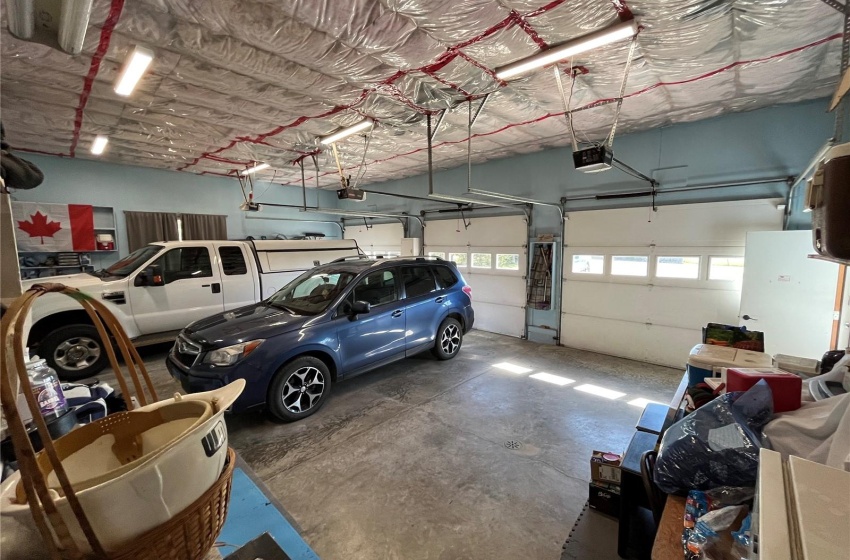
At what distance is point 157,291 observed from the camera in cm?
486

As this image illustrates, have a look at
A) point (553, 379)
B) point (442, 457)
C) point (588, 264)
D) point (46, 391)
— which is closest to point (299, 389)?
point (442, 457)

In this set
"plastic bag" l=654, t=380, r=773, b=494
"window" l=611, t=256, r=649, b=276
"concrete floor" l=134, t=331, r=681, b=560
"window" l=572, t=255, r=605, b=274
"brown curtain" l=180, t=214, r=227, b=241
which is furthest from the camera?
"brown curtain" l=180, t=214, r=227, b=241

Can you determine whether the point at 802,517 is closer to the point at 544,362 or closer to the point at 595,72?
the point at 595,72

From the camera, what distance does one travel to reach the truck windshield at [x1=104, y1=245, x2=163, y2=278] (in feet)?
15.9

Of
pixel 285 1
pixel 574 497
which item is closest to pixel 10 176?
pixel 285 1

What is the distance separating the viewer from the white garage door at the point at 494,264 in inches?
263

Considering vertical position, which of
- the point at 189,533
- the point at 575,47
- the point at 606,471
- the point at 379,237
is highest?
the point at 575,47

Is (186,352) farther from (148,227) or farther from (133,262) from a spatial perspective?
(148,227)

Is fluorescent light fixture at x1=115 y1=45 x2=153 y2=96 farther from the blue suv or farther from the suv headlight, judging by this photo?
the suv headlight

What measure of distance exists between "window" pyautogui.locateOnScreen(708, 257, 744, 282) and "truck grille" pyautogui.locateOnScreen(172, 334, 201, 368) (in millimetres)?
6295

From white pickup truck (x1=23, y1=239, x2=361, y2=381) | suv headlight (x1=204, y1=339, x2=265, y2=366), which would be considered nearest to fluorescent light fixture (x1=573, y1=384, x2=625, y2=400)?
suv headlight (x1=204, y1=339, x2=265, y2=366)

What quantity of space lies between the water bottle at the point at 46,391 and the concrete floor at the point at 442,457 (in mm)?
1497

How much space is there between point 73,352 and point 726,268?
8.73m

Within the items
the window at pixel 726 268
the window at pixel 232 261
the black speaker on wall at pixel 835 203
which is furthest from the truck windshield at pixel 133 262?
the window at pixel 726 268
